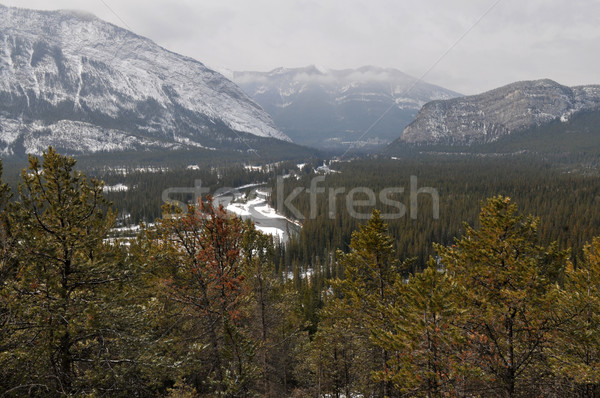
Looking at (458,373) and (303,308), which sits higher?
(458,373)

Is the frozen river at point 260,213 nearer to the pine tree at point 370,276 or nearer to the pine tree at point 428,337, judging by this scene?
the pine tree at point 370,276

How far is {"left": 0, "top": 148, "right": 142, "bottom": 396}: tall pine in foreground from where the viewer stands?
7766 mm

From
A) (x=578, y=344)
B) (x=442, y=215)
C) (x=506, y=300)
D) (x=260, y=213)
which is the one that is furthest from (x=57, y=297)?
(x=260, y=213)

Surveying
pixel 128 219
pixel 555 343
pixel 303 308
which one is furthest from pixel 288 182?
pixel 555 343

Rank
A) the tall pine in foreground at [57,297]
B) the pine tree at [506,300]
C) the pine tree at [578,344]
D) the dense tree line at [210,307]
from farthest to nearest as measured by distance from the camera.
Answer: the pine tree at [506,300] → the pine tree at [578,344] → the dense tree line at [210,307] → the tall pine in foreground at [57,297]

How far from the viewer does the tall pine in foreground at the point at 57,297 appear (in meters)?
7.77

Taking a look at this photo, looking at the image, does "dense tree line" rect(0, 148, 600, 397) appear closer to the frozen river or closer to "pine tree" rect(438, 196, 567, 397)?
"pine tree" rect(438, 196, 567, 397)

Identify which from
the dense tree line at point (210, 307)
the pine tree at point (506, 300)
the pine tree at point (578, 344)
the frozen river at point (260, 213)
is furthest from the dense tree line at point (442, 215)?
the dense tree line at point (210, 307)

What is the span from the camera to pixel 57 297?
8789 millimetres

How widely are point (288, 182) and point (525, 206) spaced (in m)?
104

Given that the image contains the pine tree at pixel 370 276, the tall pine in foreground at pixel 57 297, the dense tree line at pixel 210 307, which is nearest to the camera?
the tall pine in foreground at pixel 57 297

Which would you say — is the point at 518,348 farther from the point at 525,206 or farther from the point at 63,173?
the point at 525,206

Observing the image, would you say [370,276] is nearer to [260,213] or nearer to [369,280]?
[369,280]

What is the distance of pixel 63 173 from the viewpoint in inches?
379
